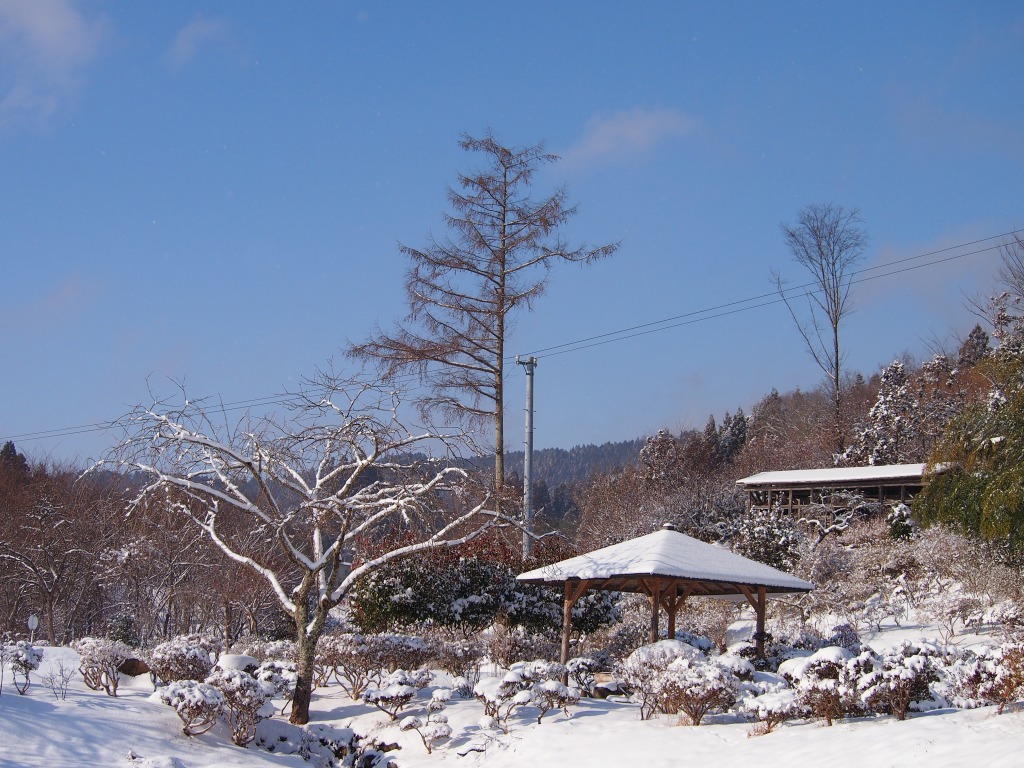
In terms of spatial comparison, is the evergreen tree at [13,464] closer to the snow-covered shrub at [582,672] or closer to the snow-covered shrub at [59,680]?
the snow-covered shrub at [59,680]

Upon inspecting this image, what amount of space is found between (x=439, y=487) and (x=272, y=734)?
12.6 ft

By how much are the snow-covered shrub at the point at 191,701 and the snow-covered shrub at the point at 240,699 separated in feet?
0.65

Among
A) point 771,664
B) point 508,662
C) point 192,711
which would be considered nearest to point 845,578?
point 771,664

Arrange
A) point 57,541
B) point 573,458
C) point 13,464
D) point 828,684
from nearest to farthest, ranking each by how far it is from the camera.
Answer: point 828,684 → point 57,541 → point 13,464 → point 573,458

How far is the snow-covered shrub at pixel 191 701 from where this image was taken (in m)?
10.6

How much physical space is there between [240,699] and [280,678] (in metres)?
2.73

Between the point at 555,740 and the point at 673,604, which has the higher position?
the point at 673,604

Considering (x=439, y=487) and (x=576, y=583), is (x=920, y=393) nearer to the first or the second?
(x=576, y=583)

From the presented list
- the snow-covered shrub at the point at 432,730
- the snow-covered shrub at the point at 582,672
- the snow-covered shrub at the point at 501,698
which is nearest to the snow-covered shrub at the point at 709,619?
the snow-covered shrub at the point at 582,672

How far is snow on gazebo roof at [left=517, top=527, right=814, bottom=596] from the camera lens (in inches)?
532

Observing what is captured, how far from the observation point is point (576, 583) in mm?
15820

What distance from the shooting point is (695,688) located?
446 inches

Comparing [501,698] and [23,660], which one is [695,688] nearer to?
[501,698]

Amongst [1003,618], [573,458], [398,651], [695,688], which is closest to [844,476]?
[1003,618]
